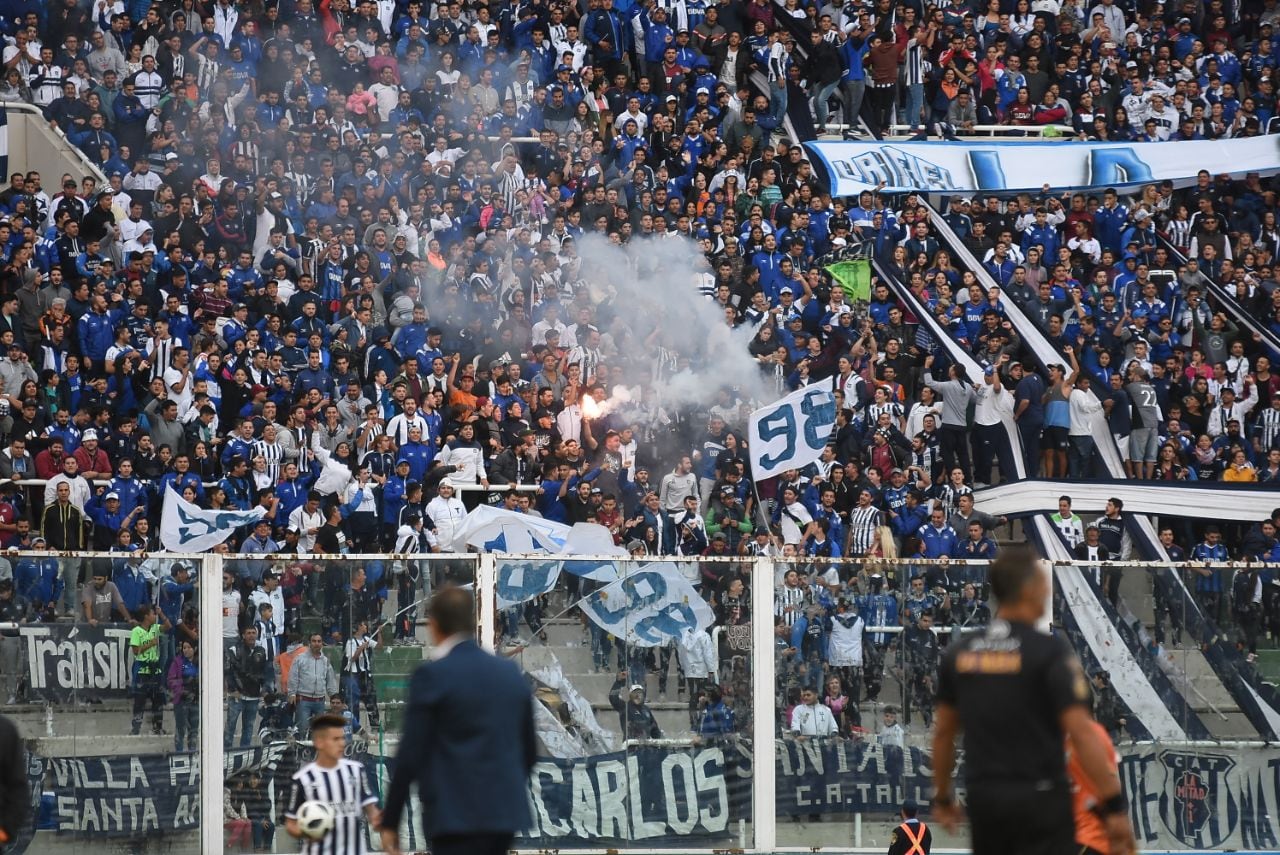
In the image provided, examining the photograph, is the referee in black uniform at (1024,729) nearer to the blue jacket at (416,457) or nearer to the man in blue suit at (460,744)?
the man in blue suit at (460,744)

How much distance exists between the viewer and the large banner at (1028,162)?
1035 inches

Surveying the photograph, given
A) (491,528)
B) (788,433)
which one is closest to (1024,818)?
(491,528)

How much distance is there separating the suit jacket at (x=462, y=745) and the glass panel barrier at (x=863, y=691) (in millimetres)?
8656

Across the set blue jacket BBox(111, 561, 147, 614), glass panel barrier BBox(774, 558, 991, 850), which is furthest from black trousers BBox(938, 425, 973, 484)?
blue jacket BBox(111, 561, 147, 614)

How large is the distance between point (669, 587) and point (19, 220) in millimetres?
9713

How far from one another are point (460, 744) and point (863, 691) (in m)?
8.84

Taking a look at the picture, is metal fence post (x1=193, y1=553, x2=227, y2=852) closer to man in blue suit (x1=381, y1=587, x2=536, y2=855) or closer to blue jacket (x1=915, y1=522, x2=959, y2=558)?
blue jacket (x1=915, y1=522, x2=959, y2=558)

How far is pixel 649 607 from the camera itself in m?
14.8

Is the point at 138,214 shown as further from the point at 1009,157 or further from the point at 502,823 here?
the point at 502,823

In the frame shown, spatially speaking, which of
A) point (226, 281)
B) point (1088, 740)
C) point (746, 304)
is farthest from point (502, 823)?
point (746, 304)

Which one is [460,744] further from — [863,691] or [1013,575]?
[863,691]

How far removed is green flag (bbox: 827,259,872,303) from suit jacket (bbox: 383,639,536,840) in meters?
17.3

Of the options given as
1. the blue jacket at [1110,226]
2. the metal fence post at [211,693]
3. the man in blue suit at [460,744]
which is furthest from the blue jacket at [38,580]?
the blue jacket at [1110,226]

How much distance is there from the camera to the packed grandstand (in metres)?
15.1
